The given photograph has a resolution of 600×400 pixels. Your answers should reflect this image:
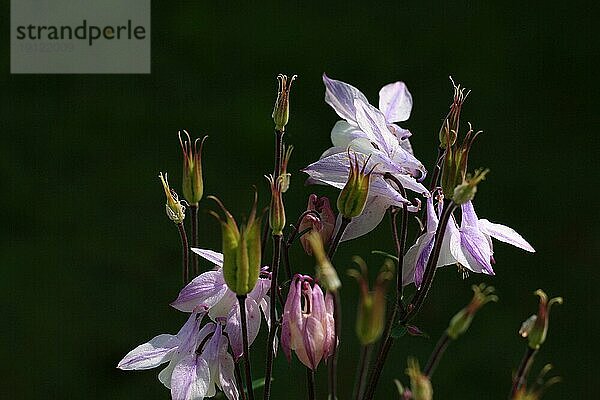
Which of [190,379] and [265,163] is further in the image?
[265,163]

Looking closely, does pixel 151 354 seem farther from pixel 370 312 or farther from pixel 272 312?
pixel 370 312

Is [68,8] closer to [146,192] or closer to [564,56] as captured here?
[146,192]

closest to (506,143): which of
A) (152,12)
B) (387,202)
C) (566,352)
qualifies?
(566,352)

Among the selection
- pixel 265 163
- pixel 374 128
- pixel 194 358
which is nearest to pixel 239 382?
pixel 194 358

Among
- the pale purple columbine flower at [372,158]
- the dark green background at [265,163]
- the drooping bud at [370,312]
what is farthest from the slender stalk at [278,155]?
the dark green background at [265,163]

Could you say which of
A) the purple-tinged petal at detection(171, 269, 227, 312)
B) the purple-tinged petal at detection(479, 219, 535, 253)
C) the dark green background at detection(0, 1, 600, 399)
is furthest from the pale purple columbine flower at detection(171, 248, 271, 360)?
the dark green background at detection(0, 1, 600, 399)

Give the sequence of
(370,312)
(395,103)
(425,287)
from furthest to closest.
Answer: (395,103), (425,287), (370,312)

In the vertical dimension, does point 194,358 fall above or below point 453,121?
below

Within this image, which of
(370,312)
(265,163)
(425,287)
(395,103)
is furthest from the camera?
(265,163)
